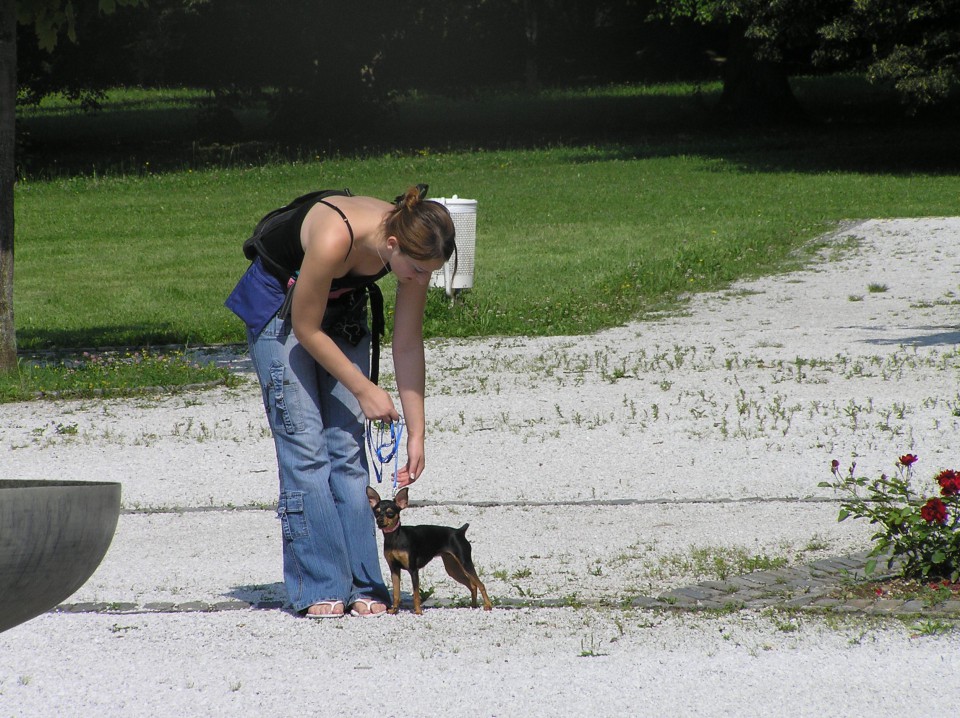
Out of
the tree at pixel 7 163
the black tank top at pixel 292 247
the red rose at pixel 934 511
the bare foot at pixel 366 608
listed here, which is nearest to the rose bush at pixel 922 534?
the red rose at pixel 934 511

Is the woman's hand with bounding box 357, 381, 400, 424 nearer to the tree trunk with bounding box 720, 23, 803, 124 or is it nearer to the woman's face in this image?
the woman's face

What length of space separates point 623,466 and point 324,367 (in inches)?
118

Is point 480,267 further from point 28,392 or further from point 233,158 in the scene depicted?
point 233,158

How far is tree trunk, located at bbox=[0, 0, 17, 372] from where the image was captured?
32.7ft

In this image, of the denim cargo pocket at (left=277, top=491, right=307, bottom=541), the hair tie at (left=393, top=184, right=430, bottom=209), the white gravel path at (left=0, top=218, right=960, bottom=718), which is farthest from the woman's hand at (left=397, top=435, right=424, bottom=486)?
the hair tie at (left=393, top=184, right=430, bottom=209)

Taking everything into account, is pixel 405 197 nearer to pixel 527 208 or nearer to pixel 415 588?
pixel 415 588

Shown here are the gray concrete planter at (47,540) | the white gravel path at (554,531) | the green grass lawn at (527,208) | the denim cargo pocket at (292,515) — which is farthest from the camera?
the green grass lawn at (527,208)

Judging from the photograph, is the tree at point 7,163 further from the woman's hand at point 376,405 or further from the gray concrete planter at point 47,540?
the gray concrete planter at point 47,540

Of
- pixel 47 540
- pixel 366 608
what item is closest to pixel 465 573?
pixel 366 608

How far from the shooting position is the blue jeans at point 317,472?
15.4 ft

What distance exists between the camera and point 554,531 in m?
6.02

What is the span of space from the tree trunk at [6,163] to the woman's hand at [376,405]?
6546 mm

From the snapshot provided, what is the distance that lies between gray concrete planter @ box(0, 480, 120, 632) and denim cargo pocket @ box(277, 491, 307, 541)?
1.87m

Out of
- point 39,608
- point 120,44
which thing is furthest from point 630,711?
point 120,44
